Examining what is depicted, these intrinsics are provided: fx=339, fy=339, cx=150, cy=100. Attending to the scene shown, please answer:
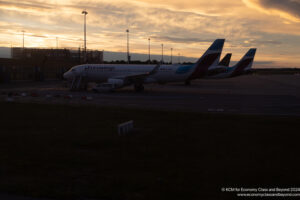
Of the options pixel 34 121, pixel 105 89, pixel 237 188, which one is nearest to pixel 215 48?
pixel 105 89

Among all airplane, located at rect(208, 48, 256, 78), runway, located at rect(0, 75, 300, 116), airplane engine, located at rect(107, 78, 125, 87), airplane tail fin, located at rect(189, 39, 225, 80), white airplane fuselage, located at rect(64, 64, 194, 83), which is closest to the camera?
runway, located at rect(0, 75, 300, 116)

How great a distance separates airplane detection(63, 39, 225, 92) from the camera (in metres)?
44.0

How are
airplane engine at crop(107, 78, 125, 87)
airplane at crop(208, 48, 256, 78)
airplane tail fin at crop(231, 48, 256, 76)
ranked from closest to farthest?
1. airplane engine at crop(107, 78, 125, 87)
2. airplane at crop(208, 48, 256, 78)
3. airplane tail fin at crop(231, 48, 256, 76)

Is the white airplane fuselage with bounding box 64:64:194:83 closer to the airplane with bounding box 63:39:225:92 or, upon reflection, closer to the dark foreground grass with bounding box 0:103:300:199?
the airplane with bounding box 63:39:225:92

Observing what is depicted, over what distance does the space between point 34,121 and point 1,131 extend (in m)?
3.18

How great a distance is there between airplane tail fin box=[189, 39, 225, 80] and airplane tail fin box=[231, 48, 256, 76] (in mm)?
25256

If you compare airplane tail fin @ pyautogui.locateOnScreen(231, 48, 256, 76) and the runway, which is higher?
airplane tail fin @ pyautogui.locateOnScreen(231, 48, 256, 76)

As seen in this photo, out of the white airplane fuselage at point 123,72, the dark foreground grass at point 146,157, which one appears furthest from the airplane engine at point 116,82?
the dark foreground grass at point 146,157

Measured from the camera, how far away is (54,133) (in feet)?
50.4

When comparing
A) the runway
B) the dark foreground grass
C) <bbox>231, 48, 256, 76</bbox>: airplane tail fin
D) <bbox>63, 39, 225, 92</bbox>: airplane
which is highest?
<bbox>231, 48, 256, 76</bbox>: airplane tail fin

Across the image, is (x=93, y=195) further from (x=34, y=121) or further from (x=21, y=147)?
(x=34, y=121)

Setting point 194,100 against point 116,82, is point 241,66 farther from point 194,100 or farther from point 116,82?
point 194,100

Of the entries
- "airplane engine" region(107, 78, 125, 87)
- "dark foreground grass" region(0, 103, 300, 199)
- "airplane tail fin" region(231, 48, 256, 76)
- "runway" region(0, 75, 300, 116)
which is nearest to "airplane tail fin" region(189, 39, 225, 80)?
"runway" region(0, 75, 300, 116)

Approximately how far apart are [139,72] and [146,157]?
34235 mm
